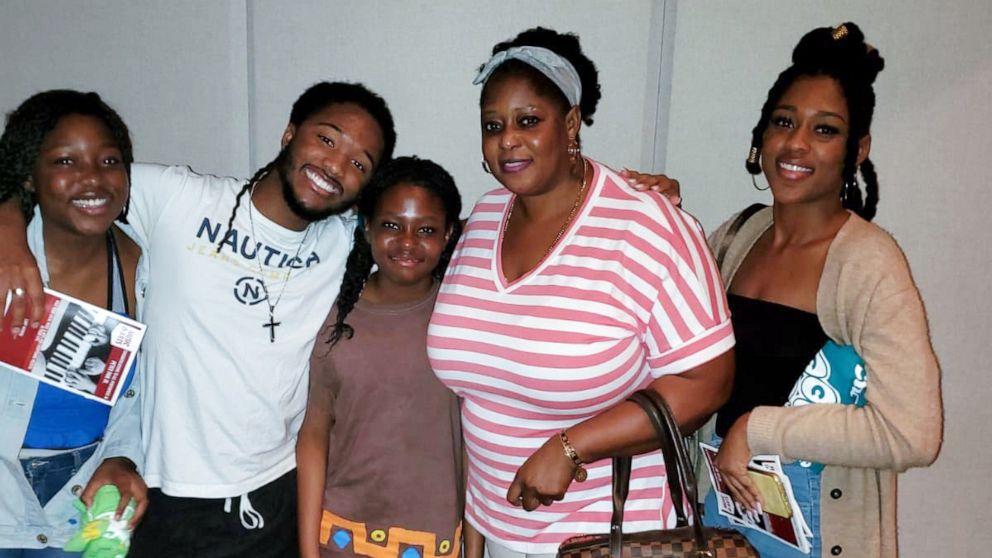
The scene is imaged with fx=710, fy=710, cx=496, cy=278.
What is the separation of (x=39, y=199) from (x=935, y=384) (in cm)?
193

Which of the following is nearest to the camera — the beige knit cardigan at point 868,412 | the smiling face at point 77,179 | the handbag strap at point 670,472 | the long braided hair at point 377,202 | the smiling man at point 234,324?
the handbag strap at point 670,472

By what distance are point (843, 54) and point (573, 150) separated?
64cm

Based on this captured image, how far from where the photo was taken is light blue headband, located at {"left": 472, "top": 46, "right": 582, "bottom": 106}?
1481 mm

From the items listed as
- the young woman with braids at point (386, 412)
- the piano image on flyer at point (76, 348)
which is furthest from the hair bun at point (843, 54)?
the piano image on flyer at point (76, 348)

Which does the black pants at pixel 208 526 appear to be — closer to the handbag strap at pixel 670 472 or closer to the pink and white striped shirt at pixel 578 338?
the pink and white striped shirt at pixel 578 338

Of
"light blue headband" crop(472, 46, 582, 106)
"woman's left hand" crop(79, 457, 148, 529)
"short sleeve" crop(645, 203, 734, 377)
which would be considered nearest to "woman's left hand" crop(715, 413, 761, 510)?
"short sleeve" crop(645, 203, 734, 377)

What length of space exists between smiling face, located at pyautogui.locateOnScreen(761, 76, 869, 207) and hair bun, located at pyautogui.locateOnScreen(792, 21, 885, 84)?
0.04 metres

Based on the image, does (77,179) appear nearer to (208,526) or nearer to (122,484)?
(122,484)

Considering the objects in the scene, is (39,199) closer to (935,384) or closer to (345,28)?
(345,28)

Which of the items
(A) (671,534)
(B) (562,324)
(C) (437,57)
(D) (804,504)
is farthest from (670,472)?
(C) (437,57)

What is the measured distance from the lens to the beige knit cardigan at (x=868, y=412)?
55.7 inches

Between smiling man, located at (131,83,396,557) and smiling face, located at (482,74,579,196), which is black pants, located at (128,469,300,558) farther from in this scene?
smiling face, located at (482,74,579,196)

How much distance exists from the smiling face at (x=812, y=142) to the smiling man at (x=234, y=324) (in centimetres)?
97

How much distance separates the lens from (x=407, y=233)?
5.69 feet
